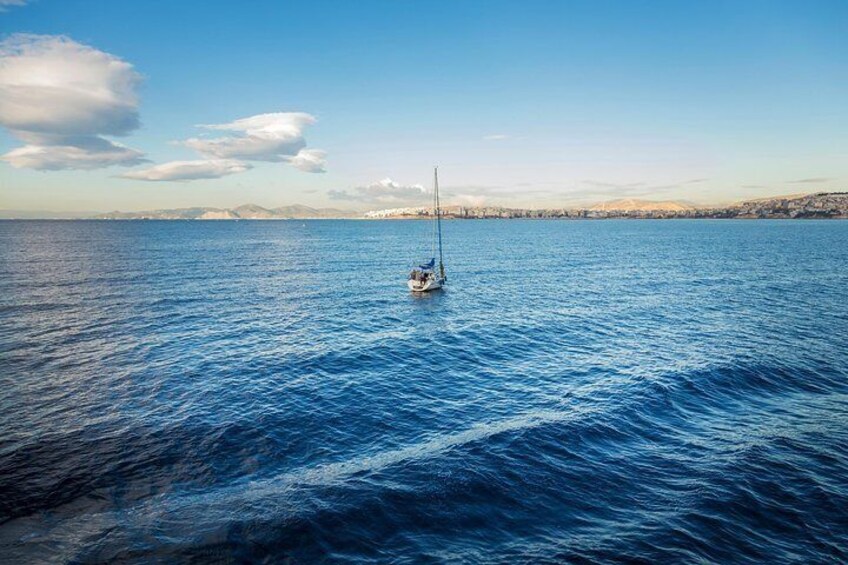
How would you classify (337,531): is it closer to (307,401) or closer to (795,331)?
(307,401)

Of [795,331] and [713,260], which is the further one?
[713,260]

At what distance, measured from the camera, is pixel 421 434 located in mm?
25750

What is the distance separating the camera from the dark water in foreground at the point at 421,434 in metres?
17.4

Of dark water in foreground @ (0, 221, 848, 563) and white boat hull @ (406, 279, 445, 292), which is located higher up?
white boat hull @ (406, 279, 445, 292)

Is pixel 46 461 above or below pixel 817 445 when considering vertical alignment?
above

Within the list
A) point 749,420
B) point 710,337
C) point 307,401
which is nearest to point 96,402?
point 307,401

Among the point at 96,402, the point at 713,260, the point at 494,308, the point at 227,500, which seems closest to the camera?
the point at 227,500

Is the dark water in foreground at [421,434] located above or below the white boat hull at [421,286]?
below

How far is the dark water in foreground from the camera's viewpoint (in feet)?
57.1

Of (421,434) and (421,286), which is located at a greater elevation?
(421,286)

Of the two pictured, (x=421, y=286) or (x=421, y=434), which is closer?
(x=421, y=434)

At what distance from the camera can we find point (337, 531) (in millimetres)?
17750

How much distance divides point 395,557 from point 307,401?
612 inches

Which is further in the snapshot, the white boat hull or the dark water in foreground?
the white boat hull
